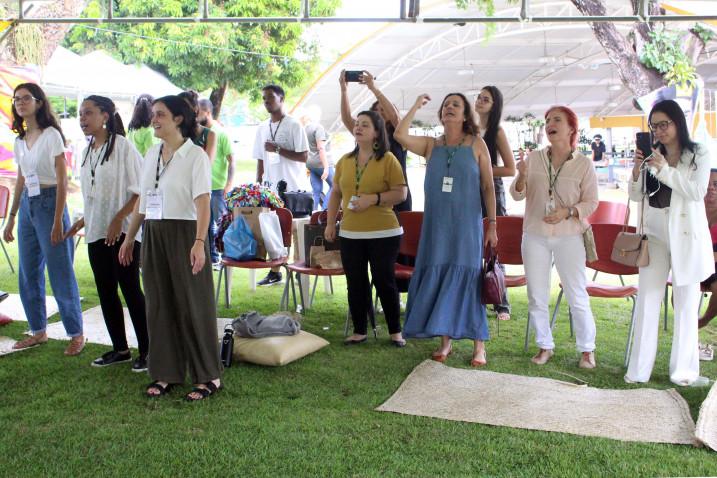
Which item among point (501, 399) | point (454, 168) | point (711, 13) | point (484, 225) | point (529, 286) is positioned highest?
point (711, 13)

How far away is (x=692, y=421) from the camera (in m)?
3.71

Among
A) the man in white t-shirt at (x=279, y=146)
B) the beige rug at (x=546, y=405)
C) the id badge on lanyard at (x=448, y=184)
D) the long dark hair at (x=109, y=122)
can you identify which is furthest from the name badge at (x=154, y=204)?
the man in white t-shirt at (x=279, y=146)

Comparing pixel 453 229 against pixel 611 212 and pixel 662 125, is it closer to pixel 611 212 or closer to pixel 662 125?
pixel 662 125

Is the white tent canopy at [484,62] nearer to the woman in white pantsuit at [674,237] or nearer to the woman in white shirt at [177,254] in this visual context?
the woman in white pantsuit at [674,237]

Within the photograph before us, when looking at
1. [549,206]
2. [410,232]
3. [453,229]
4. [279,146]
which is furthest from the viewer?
[279,146]

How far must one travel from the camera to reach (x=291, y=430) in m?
3.60

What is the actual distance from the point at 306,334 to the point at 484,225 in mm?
1475

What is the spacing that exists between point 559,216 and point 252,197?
8.63 feet

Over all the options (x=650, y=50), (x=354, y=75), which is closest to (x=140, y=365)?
(x=354, y=75)

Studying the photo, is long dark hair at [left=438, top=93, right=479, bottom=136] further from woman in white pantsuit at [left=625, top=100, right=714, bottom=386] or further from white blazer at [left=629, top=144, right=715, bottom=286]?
white blazer at [left=629, top=144, right=715, bottom=286]

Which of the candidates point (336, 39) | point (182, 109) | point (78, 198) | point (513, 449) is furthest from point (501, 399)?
point (336, 39)

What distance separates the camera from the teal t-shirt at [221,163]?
7277 mm

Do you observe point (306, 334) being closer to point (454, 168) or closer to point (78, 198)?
point (454, 168)

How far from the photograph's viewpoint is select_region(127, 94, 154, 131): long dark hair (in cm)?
684
